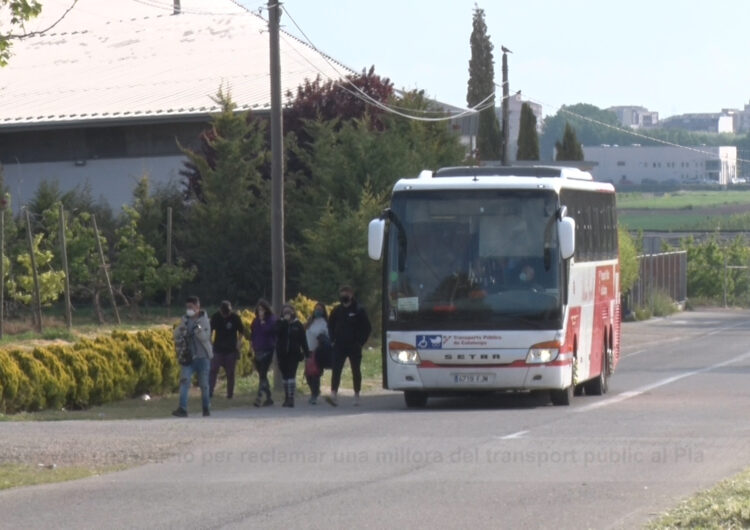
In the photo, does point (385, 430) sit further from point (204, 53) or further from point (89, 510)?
point (204, 53)

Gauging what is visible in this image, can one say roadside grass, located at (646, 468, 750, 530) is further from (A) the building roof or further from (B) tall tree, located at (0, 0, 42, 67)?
(A) the building roof

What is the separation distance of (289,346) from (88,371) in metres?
3.13

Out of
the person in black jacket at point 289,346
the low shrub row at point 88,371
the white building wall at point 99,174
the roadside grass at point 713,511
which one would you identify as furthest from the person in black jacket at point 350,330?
the white building wall at point 99,174

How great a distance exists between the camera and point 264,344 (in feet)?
73.1

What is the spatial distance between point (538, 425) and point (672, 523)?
24.3 ft

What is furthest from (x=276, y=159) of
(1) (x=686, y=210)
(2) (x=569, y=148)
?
(1) (x=686, y=210)

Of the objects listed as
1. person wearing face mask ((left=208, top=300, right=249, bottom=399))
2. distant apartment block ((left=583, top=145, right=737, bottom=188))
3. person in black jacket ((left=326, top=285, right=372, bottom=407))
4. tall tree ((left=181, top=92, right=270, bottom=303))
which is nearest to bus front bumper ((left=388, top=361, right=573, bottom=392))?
person in black jacket ((left=326, top=285, right=372, bottom=407))

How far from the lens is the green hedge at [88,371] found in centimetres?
2072

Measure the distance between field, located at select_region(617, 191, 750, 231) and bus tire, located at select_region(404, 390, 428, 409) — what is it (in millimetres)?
80082

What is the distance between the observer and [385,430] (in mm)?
16734

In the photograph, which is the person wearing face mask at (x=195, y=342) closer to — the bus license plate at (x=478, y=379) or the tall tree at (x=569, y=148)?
the bus license plate at (x=478, y=379)

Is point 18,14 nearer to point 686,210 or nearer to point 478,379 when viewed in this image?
point 478,379

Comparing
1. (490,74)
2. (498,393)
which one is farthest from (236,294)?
(490,74)

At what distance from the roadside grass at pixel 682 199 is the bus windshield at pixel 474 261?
119m
